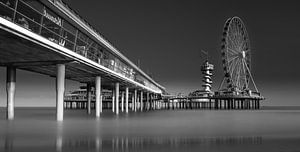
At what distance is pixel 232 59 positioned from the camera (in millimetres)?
94875

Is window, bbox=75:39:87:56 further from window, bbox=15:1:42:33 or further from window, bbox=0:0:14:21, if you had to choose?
window, bbox=0:0:14:21

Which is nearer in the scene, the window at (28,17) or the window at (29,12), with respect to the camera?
the window at (28,17)

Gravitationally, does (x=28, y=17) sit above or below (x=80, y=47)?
above

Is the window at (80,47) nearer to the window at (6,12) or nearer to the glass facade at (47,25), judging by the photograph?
the glass facade at (47,25)

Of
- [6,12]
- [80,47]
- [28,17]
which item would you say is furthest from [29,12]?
[80,47]

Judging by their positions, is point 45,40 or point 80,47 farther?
point 80,47

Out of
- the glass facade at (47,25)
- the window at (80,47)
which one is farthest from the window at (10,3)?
the window at (80,47)

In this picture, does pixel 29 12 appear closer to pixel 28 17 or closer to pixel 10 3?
pixel 28 17

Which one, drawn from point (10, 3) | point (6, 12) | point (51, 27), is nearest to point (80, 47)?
point (51, 27)

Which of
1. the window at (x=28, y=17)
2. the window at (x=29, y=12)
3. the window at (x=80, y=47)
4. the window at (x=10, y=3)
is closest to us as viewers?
the window at (x=10, y=3)

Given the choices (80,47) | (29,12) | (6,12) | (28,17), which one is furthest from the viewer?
(80,47)

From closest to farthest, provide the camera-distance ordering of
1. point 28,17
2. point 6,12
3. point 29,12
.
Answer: point 6,12 < point 28,17 < point 29,12

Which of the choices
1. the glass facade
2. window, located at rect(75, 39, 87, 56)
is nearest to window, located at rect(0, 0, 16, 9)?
the glass facade

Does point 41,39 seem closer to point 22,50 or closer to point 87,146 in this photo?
point 22,50
